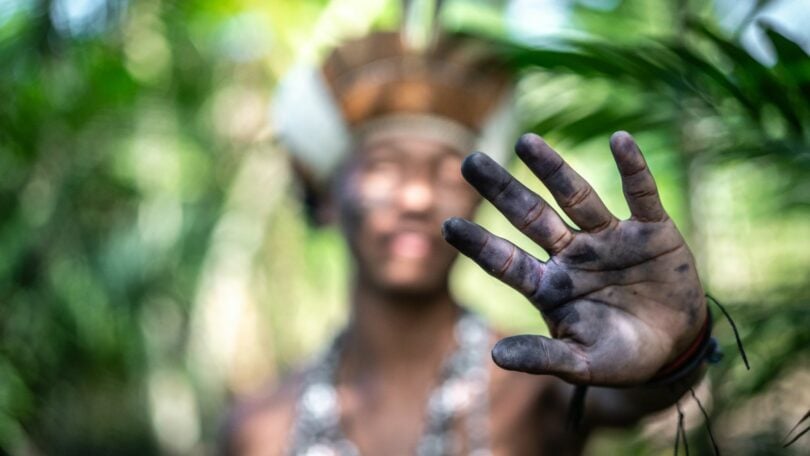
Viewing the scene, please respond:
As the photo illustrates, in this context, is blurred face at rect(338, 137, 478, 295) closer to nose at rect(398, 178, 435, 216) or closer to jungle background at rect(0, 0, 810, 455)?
nose at rect(398, 178, 435, 216)

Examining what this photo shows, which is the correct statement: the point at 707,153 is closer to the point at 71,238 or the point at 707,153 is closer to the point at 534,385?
the point at 534,385

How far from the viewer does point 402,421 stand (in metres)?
2.30

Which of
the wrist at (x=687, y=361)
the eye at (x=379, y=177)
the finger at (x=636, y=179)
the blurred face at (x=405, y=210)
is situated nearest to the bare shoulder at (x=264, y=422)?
the blurred face at (x=405, y=210)

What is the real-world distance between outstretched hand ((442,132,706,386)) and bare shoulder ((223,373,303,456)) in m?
1.14

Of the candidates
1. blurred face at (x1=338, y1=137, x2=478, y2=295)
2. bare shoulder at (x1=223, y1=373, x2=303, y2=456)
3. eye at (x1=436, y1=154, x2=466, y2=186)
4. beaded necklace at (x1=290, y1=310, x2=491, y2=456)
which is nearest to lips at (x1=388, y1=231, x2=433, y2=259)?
blurred face at (x1=338, y1=137, x2=478, y2=295)

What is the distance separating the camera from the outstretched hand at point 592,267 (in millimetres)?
1279

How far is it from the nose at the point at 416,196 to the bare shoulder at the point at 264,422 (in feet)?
1.58

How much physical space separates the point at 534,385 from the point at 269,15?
3404 mm

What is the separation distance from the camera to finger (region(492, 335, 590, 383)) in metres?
1.23

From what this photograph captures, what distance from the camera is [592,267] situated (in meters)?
1.33

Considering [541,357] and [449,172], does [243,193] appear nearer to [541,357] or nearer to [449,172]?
[449,172]

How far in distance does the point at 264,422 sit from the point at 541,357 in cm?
124

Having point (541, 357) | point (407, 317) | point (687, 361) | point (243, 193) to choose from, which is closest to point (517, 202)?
point (541, 357)

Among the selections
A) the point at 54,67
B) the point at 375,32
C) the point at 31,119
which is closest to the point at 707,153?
the point at 375,32
